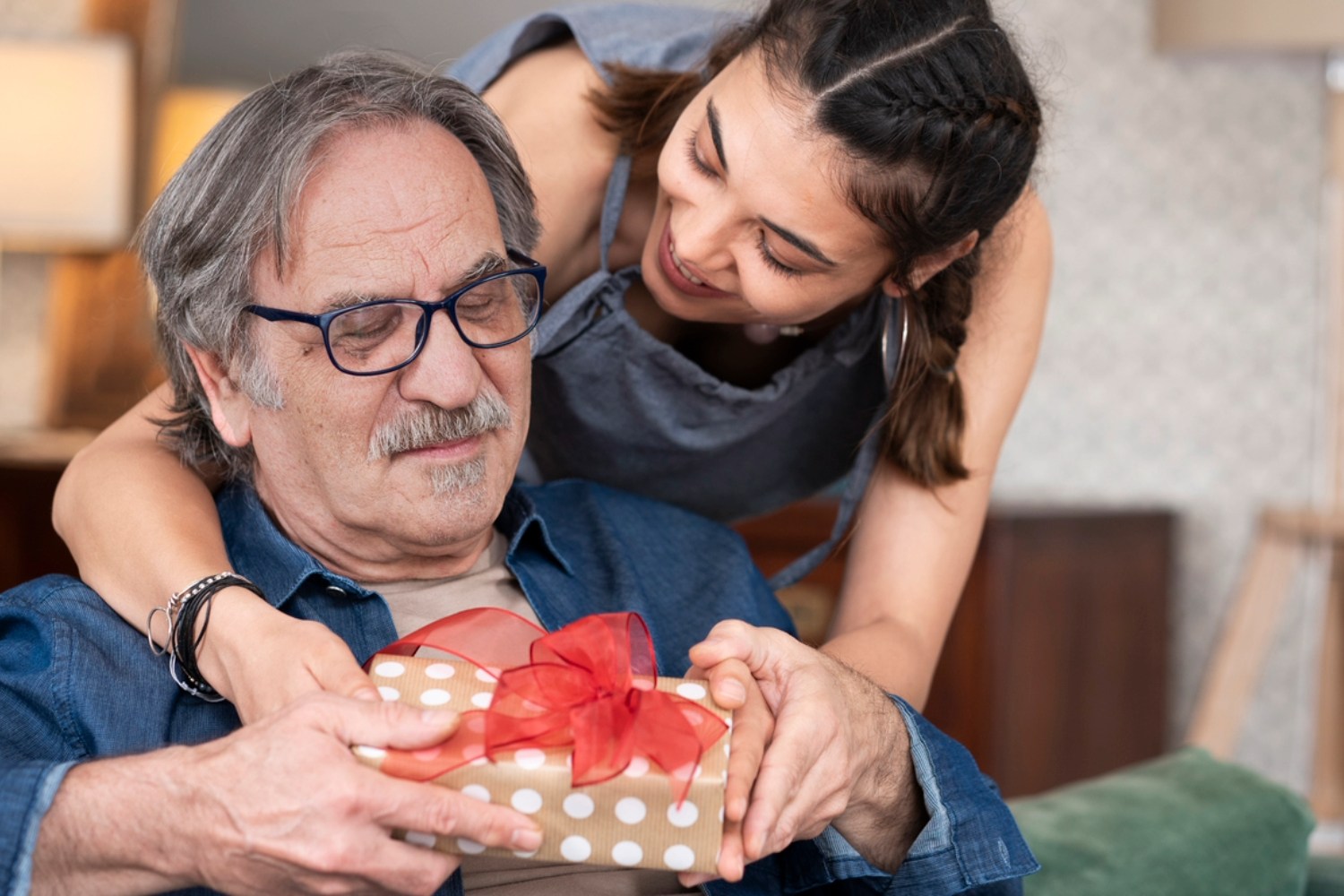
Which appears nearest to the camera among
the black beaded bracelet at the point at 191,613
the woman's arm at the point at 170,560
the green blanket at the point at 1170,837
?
the woman's arm at the point at 170,560

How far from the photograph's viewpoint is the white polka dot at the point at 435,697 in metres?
0.88

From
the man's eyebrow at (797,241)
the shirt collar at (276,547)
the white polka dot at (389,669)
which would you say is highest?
the man's eyebrow at (797,241)

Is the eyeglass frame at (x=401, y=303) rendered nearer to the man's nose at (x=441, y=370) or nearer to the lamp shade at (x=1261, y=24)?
the man's nose at (x=441, y=370)

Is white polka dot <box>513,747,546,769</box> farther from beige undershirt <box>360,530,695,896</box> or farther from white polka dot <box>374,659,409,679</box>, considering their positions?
A: beige undershirt <box>360,530,695,896</box>

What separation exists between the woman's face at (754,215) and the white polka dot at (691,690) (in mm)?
447

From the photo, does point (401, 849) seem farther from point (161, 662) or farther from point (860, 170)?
point (860, 170)

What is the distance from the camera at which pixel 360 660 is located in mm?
1202

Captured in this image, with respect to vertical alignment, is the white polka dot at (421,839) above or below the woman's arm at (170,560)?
below

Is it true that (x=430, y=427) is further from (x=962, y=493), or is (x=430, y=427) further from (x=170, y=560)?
(x=962, y=493)

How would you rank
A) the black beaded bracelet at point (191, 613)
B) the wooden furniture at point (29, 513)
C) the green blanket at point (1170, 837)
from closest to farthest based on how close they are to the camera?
1. the black beaded bracelet at point (191, 613)
2. the green blanket at point (1170, 837)
3. the wooden furniture at point (29, 513)

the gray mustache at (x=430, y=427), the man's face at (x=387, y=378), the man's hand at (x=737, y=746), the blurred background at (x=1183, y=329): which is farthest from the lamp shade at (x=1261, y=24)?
the man's hand at (x=737, y=746)

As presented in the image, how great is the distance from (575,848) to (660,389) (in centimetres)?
76

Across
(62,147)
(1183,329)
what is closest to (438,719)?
(62,147)

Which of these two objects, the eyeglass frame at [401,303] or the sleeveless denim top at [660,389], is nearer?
the eyeglass frame at [401,303]
